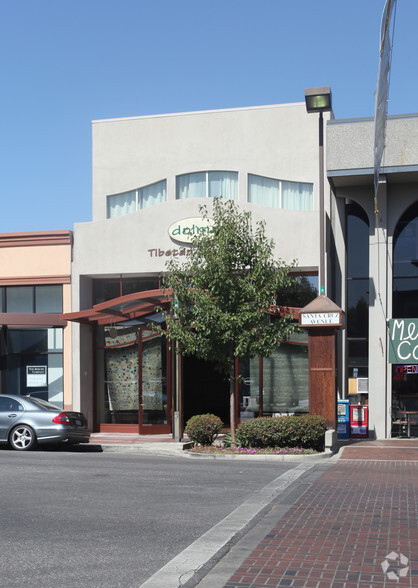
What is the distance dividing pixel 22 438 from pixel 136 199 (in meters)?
9.24

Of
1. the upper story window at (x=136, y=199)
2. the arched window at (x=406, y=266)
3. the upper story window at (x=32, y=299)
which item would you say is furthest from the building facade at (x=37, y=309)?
the arched window at (x=406, y=266)

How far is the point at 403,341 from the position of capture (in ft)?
66.9

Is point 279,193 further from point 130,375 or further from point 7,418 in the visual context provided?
point 7,418

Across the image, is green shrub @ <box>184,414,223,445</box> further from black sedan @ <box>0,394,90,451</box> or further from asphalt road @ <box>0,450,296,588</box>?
black sedan @ <box>0,394,90,451</box>

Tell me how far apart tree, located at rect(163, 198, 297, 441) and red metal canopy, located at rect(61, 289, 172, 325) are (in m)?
1.49

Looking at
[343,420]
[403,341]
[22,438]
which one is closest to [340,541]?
[22,438]

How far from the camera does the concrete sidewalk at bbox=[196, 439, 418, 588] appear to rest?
632 centimetres

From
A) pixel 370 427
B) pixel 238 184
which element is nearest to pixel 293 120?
→ pixel 238 184

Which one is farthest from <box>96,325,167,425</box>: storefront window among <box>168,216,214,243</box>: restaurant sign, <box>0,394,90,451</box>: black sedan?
<box>0,394,90,451</box>: black sedan

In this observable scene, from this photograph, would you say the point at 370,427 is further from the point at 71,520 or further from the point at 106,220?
the point at 71,520

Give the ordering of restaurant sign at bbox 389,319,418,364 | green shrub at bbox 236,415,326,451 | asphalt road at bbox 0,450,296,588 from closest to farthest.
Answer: asphalt road at bbox 0,450,296,588
green shrub at bbox 236,415,326,451
restaurant sign at bbox 389,319,418,364

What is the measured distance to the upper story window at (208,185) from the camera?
2303 centimetres

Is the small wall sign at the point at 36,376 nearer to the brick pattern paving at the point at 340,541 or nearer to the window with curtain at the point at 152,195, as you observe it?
the window with curtain at the point at 152,195

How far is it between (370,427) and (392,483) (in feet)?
29.2
